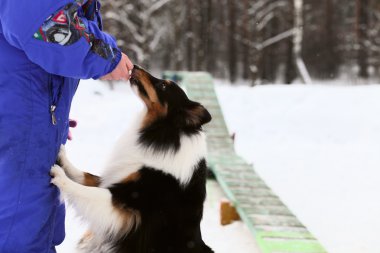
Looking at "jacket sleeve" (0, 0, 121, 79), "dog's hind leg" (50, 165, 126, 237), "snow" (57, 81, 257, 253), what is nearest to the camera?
"jacket sleeve" (0, 0, 121, 79)

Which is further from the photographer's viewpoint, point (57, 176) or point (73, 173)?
point (73, 173)

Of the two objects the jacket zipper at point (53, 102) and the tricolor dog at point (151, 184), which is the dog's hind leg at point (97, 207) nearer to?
the tricolor dog at point (151, 184)

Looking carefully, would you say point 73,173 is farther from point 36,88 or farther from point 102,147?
point 102,147

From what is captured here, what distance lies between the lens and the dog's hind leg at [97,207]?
237 cm

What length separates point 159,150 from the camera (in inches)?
104

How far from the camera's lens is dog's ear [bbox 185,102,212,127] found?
2.68 meters

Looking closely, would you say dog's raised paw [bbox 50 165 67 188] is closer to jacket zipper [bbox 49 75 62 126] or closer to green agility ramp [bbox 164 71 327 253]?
jacket zipper [bbox 49 75 62 126]

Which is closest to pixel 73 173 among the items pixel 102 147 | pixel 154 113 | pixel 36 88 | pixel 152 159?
pixel 152 159

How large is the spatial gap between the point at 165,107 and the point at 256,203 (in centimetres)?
201

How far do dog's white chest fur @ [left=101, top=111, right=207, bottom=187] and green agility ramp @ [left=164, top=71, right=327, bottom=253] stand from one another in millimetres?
1084

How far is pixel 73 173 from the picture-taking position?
2623mm

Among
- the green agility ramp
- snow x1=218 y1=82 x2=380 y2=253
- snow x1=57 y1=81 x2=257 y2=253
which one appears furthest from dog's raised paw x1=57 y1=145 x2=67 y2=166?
snow x1=218 y1=82 x2=380 y2=253

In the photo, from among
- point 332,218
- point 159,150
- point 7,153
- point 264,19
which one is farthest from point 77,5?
point 264,19

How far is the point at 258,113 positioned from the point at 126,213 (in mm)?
7684
